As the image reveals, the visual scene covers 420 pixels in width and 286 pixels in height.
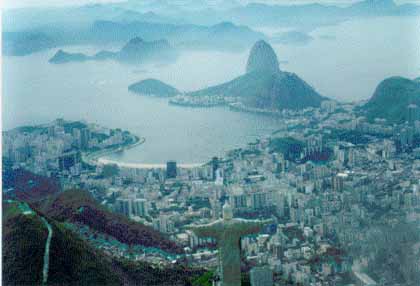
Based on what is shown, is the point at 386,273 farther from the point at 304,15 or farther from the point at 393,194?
the point at 304,15

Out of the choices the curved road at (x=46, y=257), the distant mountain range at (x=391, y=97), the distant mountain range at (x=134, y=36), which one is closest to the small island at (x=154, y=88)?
the distant mountain range at (x=134, y=36)

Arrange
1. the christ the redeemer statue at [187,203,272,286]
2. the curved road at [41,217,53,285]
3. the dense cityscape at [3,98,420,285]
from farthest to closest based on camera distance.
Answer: the dense cityscape at [3,98,420,285], the curved road at [41,217,53,285], the christ the redeemer statue at [187,203,272,286]

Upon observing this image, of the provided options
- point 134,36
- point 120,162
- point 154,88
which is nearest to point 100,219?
point 120,162

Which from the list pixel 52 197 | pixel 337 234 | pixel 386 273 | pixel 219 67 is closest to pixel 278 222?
pixel 337 234

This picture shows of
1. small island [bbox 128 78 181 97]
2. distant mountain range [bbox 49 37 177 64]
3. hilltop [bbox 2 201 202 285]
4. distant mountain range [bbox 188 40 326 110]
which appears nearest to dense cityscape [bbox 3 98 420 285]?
distant mountain range [bbox 188 40 326 110]

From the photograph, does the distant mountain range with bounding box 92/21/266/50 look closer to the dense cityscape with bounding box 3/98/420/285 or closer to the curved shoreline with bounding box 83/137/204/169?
the dense cityscape with bounding box 3/98/420/285
